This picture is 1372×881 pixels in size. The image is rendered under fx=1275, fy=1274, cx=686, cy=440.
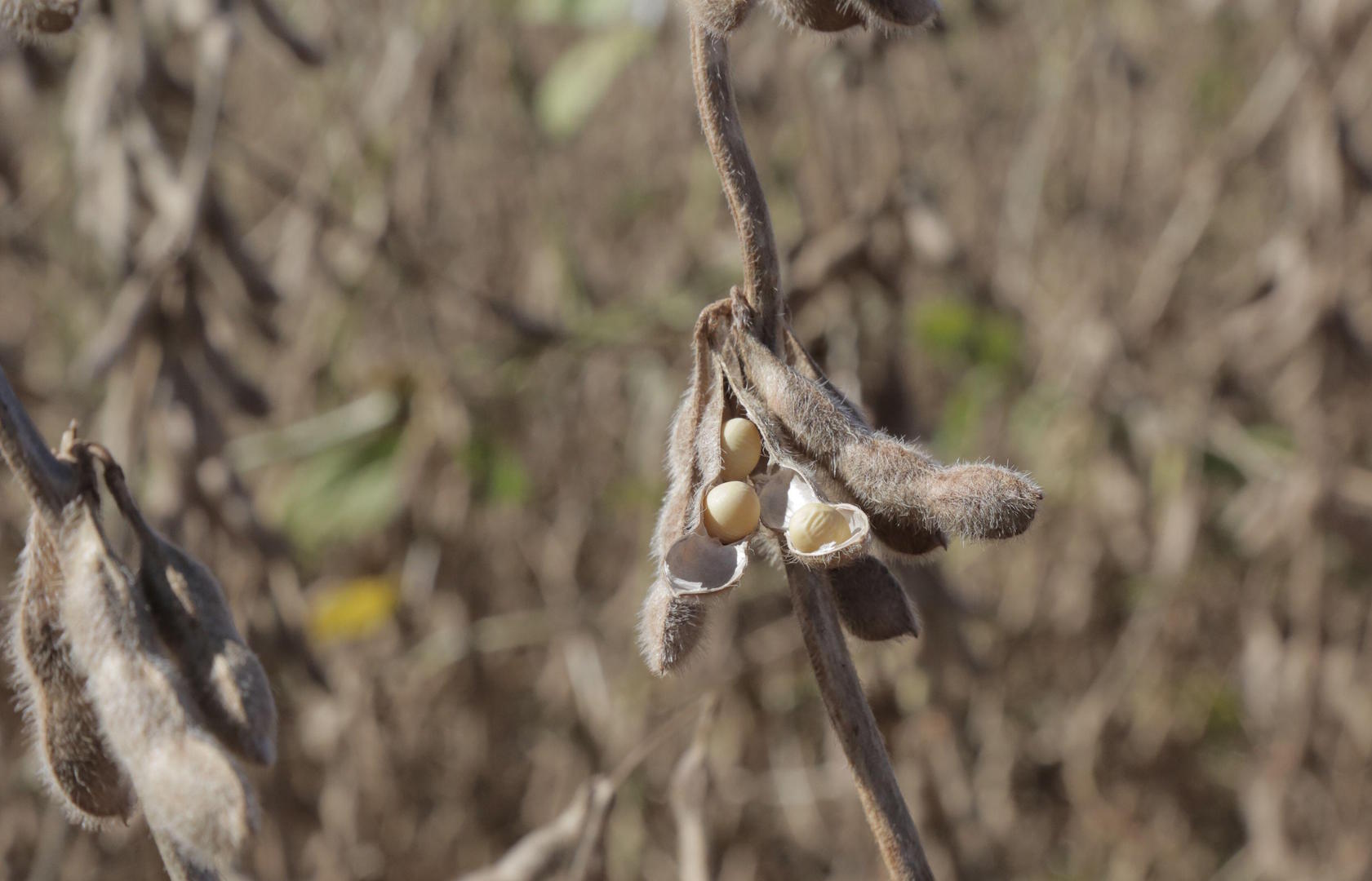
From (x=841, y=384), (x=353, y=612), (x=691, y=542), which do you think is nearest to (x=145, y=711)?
(x=691, y=542)

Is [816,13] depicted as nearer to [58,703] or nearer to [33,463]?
[33,463]

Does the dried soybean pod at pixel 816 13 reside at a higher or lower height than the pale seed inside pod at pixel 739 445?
higher

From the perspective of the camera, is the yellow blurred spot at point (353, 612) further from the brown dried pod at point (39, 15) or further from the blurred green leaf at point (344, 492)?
the brown dried pod at point (39, 15)

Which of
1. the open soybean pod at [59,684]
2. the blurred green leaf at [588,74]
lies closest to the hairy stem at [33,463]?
the open soybean pod at [59,684]

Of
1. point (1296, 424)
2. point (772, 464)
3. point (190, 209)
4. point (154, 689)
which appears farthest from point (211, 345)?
point (1296, 424)

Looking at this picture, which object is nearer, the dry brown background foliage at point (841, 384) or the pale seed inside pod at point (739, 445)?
the pale seed inside pod at point (739, 445)

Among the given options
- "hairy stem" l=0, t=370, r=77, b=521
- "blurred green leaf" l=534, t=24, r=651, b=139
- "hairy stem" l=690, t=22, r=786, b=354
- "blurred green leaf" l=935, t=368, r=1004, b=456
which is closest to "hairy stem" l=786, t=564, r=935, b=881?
"hairy stem" l=690, t=22, r=786, b=354

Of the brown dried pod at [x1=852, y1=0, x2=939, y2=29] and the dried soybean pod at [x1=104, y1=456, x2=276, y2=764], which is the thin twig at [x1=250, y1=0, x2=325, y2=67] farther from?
the brown dried pod at [x1=852, y1=0, x2=939, y2=29]
